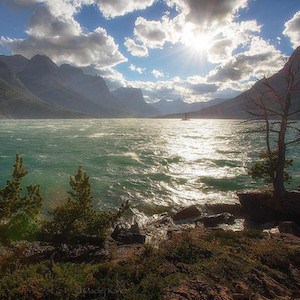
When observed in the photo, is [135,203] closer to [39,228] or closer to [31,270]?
[39,228]

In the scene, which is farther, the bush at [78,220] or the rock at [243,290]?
the bush at [78,220]

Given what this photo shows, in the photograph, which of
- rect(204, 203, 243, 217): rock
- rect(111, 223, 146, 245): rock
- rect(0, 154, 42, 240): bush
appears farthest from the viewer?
rect(204, 203, 243, 217): rock

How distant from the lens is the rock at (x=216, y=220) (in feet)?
83.8

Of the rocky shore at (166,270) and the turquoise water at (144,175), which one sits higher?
the rocky shore at (166,270)

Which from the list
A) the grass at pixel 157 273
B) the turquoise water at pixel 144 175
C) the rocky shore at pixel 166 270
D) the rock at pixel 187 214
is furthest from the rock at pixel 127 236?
the turquoise water at pixel 144 175

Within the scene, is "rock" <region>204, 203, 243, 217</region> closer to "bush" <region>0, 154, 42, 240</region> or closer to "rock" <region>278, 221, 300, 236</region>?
"rock" <region>278, 221, 300, 236</region>

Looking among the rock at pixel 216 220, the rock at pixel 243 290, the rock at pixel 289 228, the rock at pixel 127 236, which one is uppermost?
the rock at pixel 243 290

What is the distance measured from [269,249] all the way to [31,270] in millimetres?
10870

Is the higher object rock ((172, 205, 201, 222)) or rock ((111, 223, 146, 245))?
rock ((111, 223, 146, 245))

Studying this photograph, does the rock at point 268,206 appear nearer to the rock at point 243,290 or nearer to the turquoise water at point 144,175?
the turquoise water at point 144,175

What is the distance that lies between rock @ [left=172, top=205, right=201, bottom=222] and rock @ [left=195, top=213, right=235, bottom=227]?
4.78 feet

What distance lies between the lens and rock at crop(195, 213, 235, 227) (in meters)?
25.5

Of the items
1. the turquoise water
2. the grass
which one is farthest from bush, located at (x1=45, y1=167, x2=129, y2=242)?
the turquoise water

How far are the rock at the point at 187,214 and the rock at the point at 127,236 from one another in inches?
262
